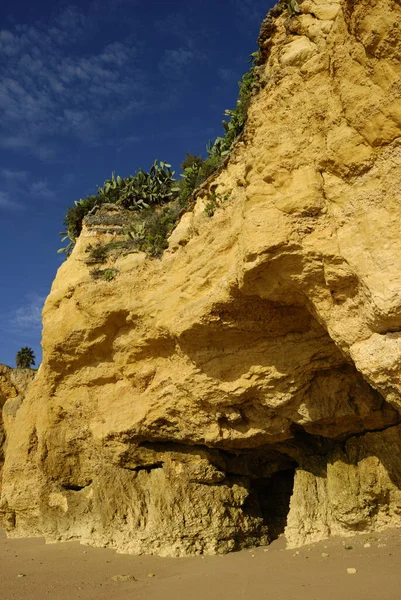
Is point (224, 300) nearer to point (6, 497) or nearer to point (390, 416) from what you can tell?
point (390, 416)

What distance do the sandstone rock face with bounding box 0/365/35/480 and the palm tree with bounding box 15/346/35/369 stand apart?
7.99m

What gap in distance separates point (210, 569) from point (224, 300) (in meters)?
5.06

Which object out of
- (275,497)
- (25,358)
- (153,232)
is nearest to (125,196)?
(153,232)

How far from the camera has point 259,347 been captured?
8984mm

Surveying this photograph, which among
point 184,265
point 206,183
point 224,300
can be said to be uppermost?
point 206,183

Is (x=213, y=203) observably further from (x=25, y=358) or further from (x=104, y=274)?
(x=25, y=358)

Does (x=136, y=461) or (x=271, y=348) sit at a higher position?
(x=271, y=348)

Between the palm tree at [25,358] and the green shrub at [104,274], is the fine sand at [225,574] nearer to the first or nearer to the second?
the green shrub at [104,274]

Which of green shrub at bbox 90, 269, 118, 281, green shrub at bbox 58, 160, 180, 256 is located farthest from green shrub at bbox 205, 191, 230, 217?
green shrub at bbox 58, 160, 180, 256

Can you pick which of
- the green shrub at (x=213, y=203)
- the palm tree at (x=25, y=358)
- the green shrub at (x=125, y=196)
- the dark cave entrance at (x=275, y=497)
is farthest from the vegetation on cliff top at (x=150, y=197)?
the palm tree at (x=25, y=358)

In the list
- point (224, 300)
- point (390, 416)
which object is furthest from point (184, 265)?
point (390, 416)

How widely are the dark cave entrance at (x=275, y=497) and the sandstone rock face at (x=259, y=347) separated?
0.04 metres

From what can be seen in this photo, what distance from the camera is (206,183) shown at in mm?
10211

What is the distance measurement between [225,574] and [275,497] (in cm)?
464
